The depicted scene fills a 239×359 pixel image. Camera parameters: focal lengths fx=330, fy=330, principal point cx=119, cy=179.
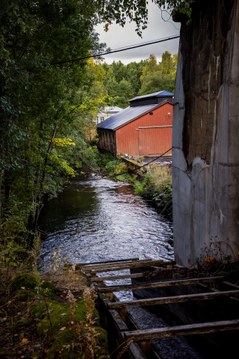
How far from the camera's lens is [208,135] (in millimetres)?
6551

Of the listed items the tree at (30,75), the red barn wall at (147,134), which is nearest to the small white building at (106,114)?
the red barn wall at (147,134)

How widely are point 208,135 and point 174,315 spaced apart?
3618 millimetres

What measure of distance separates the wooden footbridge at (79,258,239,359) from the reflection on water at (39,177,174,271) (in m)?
3.70

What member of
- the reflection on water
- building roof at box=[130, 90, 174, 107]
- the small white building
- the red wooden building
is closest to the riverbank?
the reflection on water

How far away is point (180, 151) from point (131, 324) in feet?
16.5

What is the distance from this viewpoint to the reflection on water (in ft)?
42.2

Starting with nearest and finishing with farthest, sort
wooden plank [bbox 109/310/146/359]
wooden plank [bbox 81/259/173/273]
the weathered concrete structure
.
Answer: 1. wooden plank [bbox 109/310/146/359]
2. the weathered concrete structure
3. wooden plank [bbox 81/259/173/273]

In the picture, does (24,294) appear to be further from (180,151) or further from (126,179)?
(126,179)

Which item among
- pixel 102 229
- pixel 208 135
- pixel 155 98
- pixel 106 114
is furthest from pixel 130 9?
pixel 106 114

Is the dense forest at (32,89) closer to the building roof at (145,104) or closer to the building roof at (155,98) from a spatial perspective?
the building roof at (145,104)

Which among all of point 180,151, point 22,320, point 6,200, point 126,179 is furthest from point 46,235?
point 126,179

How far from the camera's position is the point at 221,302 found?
477 centimetres

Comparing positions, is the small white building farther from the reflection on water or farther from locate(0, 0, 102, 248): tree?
locate(0, 0, 102, 248): tree

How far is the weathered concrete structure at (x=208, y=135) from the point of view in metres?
5.64
